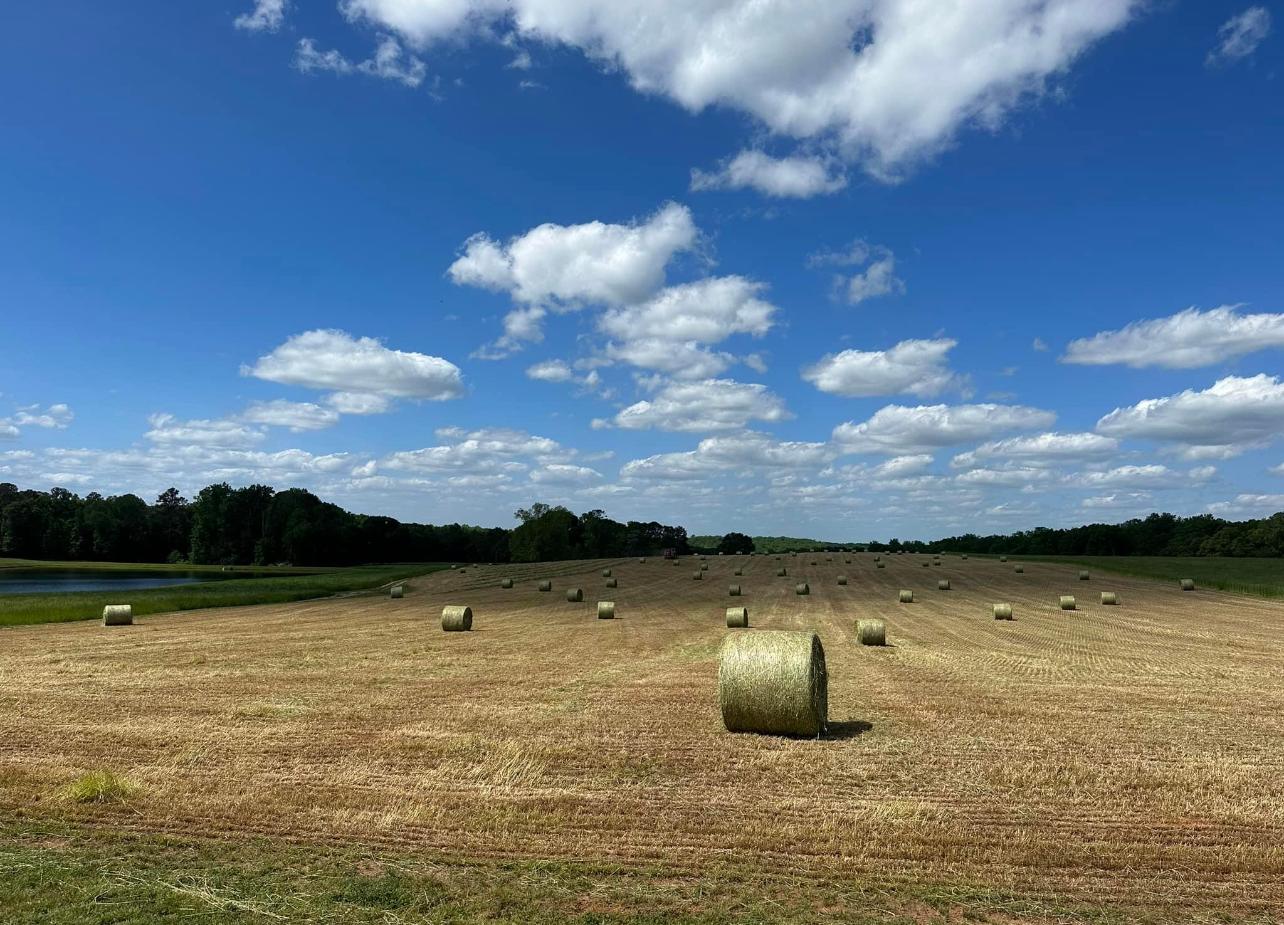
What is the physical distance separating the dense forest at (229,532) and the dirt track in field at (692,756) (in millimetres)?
101362

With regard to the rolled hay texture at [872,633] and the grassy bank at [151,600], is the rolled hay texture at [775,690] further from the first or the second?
the grassy bank at [151,600]

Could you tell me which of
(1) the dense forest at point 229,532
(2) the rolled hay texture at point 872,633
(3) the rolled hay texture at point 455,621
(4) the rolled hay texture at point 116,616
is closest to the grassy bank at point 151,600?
(4) the rolled hay texture at point 116,616

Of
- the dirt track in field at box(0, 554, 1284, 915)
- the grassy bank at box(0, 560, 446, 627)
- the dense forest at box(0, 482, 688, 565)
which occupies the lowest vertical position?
the dirt track in field at box(0, 554, 1284, 915)

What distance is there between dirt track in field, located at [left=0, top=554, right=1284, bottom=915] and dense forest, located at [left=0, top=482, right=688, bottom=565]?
101 m

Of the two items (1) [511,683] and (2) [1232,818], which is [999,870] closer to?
(2) [1232,818]

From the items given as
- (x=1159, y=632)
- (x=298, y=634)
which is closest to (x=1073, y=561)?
(x=1159, y=632)

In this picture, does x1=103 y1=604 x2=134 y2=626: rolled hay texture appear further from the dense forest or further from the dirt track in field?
the dense forest

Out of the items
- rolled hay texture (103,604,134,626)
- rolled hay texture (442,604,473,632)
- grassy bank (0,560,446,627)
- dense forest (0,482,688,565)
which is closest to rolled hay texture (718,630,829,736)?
rolled hay texture (442,604,473,632)

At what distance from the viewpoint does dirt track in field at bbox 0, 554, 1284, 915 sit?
24.7 ft

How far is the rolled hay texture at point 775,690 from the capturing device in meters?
11.8

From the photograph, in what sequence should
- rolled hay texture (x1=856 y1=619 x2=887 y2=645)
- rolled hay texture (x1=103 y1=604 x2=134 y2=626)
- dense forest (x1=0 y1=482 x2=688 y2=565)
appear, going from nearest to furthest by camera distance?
1. rolled hay texture (x1=856 y1=619 x2=887 y2=645)
2. rolled hay texture (x1=103 y1=604 x2=134 y2=626)
3. dense forest (x1=0 y1=482 x2=688 y2=565)

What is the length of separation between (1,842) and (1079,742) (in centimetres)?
1234

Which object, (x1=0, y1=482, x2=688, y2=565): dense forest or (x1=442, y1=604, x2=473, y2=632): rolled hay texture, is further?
(x1=0, y1=482, x2=688, y2=565): dense forest

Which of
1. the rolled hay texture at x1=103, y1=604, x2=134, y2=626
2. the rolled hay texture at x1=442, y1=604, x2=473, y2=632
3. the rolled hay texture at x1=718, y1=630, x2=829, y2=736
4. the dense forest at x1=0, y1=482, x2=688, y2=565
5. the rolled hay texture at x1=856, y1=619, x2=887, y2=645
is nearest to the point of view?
the rolled hay texture at x1=718, y1=630, x2=829, y2=736
